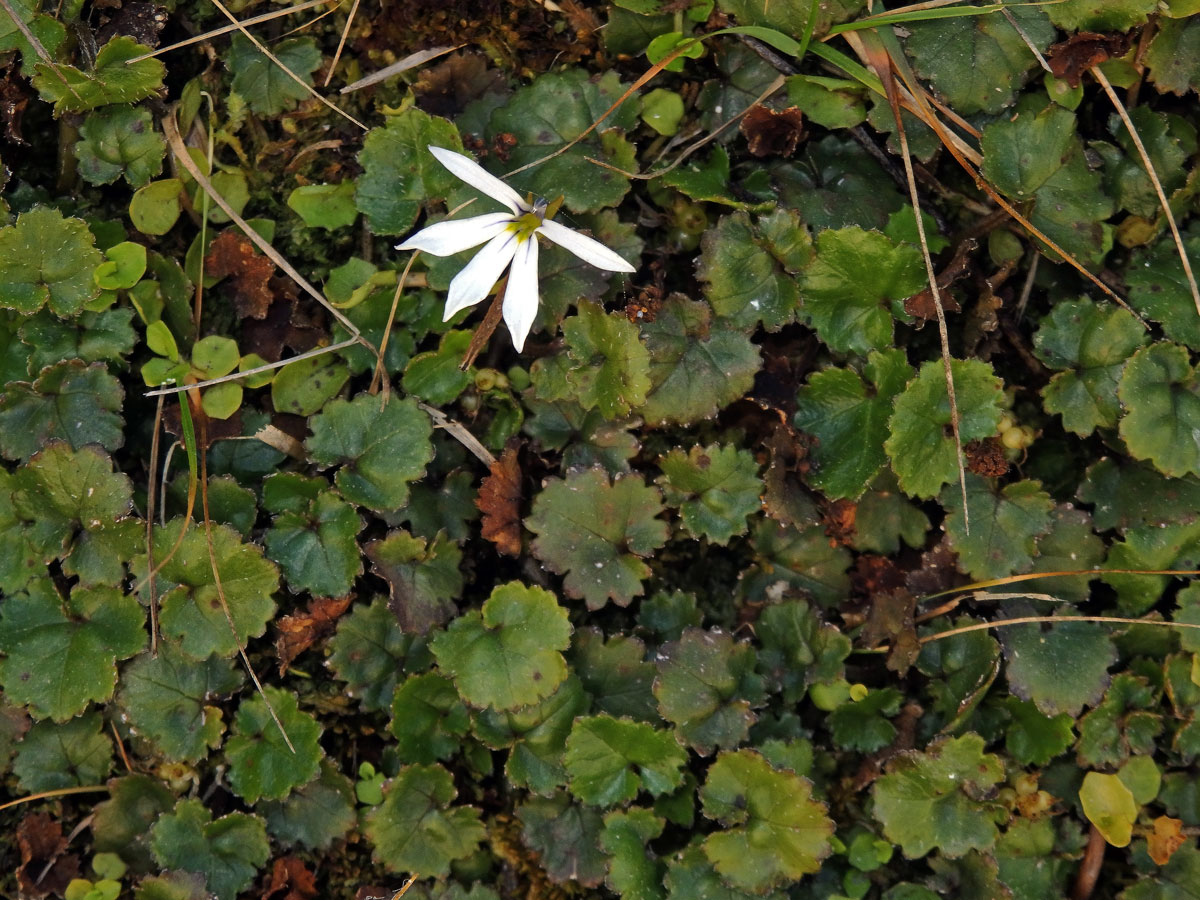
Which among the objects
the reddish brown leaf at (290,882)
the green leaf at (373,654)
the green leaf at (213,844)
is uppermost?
the green leaf at (373,654)

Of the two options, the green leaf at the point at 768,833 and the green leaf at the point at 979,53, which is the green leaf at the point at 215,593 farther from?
the green leaf at the point at 979,53

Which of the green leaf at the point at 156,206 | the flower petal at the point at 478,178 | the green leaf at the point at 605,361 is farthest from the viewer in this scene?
the green leaf at the point at 156,206

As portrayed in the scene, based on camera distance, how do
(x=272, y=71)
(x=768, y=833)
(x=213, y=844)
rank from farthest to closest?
(x=272, y=71) < (x=213, y=844) < (x=768, y=833)

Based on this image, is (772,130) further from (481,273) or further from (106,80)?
(106,80)

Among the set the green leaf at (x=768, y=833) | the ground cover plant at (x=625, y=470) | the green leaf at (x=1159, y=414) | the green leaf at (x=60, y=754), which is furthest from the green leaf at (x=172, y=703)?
the green leaf at (x=1159, y=414)

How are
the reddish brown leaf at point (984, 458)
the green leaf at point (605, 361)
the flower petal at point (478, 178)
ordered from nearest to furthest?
the flower petal at point (478, 178), the green leaf at point (605, 361), the reddish brown leaf at point (984, 458)

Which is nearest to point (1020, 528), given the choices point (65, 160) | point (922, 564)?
point (922, 564)

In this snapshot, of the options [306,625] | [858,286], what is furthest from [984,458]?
[306,625]
